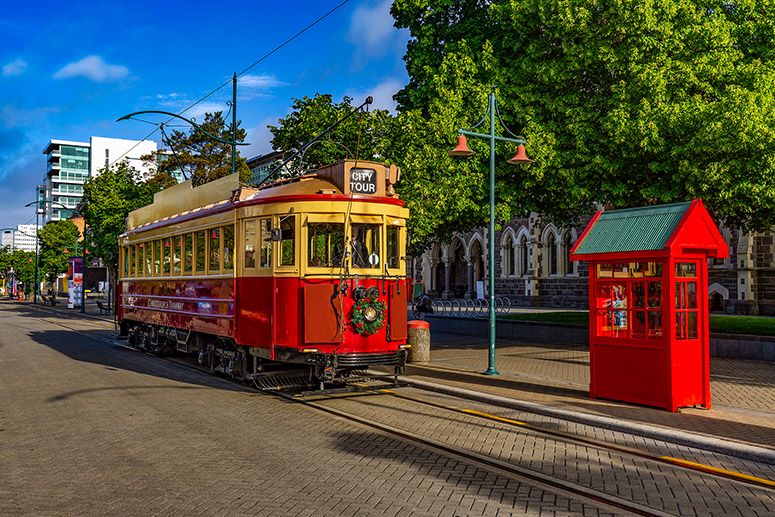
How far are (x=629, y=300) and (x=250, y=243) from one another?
637cm

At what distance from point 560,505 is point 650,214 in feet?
19.8

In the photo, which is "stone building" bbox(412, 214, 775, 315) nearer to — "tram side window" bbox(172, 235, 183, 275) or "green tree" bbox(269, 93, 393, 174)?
"green tree" bbox(269, 93, 393, 174)

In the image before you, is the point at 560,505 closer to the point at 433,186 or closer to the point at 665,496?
the point at 665,496

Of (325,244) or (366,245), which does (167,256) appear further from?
(366,245)

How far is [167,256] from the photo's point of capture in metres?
16.5

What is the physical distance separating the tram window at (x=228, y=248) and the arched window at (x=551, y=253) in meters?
34.6

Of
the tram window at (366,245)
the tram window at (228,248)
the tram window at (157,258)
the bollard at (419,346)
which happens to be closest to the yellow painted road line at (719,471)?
the tram window at (366,245)

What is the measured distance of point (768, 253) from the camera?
3278 centimetres

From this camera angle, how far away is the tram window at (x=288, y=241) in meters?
11.6

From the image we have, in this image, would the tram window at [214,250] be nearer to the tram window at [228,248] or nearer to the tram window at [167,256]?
the tram window at [228,248]

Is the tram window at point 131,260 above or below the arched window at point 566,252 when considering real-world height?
below

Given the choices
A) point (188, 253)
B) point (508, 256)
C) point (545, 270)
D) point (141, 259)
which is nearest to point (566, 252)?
point (545, 270)

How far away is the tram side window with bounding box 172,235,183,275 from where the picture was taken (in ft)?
50.4

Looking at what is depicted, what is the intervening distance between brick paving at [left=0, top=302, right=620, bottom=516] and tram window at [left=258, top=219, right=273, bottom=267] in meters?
2.30
